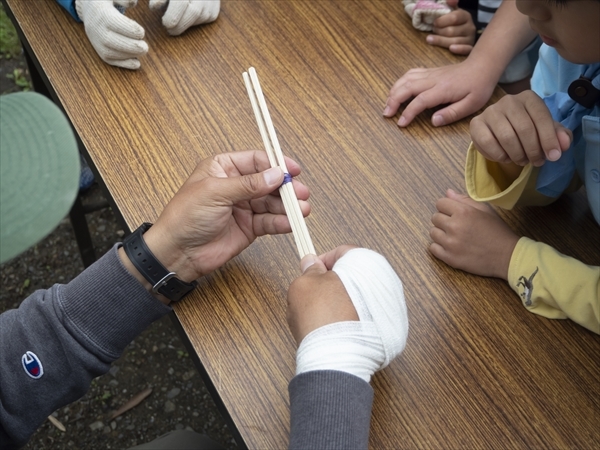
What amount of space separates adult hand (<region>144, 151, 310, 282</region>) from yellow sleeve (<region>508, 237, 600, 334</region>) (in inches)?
12.3

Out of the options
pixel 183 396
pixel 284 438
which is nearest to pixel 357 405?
pixel 284 438

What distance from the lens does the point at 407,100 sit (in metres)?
1.07

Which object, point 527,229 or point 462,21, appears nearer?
point 527,229

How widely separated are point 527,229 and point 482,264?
0.13m

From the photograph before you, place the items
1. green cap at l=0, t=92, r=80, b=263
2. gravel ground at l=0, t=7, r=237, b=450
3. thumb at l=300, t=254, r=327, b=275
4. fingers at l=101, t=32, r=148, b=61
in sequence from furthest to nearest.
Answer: gravel ground at l=0, t=7, r=237, b=450 < fingers at l=101, t=32, r=148, b=61 < thumb at l=300, t=254, r=327, b=275 < green cap at l=0, t=92, r=80, b=263

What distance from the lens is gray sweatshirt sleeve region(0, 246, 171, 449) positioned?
2.71 feet

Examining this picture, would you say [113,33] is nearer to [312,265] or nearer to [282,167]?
[282,167]

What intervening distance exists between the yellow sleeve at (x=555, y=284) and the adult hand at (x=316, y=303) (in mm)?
289

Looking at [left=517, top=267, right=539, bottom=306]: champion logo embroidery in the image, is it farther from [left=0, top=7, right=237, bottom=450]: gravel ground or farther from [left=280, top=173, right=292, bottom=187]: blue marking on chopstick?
[left=0, top=7, right=237, bottom=450]: gravel ground

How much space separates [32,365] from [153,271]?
7.8 inches

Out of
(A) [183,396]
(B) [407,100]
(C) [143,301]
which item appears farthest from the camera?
(A) [183,396]

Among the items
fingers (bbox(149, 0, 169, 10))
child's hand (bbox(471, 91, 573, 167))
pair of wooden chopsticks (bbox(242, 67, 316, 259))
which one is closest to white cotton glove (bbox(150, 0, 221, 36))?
fingers (bbox(149, 0, 169, 10))

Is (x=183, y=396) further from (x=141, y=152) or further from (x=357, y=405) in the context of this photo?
(x=357, y=405)

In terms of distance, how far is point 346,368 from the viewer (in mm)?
680
